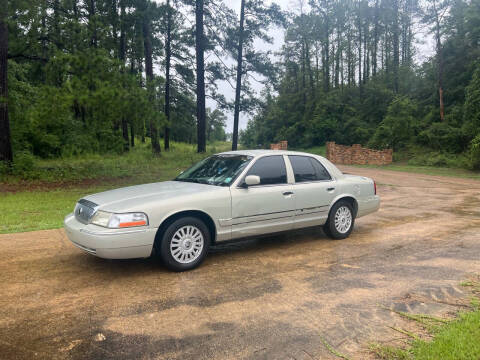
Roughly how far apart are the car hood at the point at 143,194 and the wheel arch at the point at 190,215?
9.5 inches

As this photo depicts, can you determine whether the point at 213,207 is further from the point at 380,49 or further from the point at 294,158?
the point at 380,49

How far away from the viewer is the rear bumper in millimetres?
7301

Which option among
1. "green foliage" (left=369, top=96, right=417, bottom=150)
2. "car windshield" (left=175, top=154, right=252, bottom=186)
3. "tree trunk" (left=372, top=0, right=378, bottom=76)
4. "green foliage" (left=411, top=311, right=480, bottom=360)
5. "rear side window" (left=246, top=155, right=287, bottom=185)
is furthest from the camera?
"tree trunk" (left=372, top=0, right=378, bottom=76)

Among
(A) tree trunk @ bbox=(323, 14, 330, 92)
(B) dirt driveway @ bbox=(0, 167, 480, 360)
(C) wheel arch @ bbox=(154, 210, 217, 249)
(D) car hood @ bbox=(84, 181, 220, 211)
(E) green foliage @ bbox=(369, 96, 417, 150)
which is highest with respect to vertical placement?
(A) tree trunk @ bbox=(323, 14, 330, 92)

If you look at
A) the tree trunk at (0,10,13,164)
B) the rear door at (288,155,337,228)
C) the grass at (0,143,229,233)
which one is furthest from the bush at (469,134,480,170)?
the tree trunk at (0,10,13,164)

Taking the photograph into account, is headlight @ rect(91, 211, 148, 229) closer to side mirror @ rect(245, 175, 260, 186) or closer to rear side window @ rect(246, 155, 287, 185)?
side mirror @ rect(245, 175, 260, 186)

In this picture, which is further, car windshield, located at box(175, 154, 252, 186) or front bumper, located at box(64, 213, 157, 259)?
car windshield, located at box(175, 154, 252, 186)

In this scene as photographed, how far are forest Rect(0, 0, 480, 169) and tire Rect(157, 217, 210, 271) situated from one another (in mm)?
10373

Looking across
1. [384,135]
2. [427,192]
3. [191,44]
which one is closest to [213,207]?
[427,192]

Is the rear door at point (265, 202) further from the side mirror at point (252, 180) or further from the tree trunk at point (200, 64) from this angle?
the tree trunk at point (200, 64)

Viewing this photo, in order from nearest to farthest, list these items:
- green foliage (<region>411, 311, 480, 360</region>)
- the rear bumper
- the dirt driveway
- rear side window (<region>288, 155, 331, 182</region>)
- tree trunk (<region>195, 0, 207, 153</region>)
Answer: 1. green foliage (<region>411, 311, 480, 360</region>)
2. the dirt driveway
3. rear side window (<region>288, 155, 331, 182</region>)
4. the rear bumper
5. tree trunk (<region>195, 0, 207, 153</region>)

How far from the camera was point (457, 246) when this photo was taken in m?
6.34

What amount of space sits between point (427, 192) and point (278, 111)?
43109 mm

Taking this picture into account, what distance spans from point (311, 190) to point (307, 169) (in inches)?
15.9
